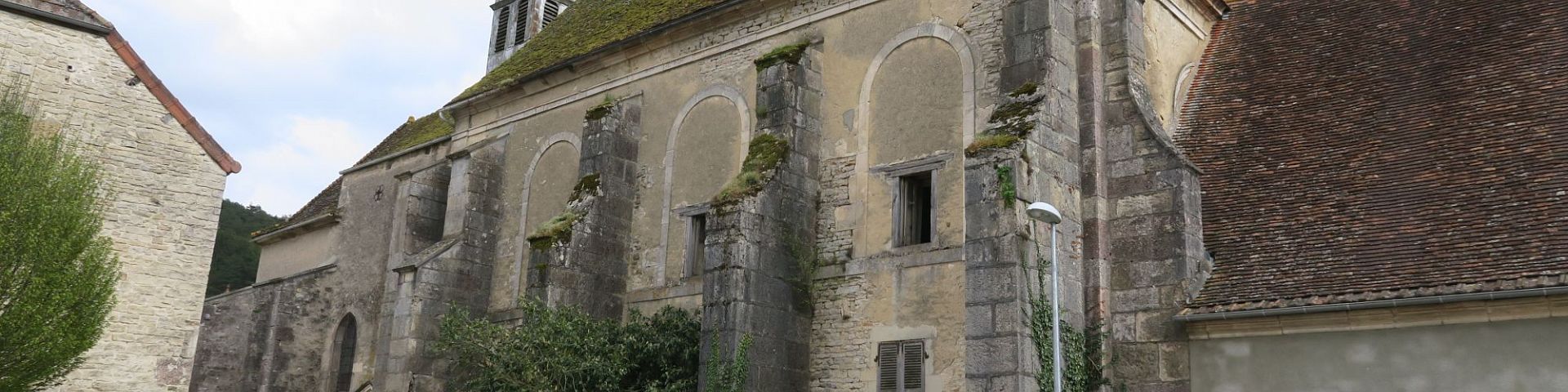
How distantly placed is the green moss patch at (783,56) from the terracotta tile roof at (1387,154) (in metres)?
4.91

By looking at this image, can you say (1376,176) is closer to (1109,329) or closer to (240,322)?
(1109,329)

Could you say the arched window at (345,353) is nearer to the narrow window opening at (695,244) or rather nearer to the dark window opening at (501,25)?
the dark window opening at (501,25)

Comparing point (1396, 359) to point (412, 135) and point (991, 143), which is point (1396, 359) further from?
point (412, 135)

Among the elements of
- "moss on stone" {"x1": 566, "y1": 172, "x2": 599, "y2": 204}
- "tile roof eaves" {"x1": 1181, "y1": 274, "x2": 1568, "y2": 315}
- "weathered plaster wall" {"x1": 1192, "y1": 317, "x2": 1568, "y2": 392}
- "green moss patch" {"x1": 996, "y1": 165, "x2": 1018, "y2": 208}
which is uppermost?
"moss on stone" {"x1": 566, "y1": 172, "x2": 599, "y2": 204}

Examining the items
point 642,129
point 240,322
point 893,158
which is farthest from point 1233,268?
point 240,322

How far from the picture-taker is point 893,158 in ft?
51.3

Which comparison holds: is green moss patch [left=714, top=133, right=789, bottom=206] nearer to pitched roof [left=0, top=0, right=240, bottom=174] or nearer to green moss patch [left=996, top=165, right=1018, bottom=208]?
green moss patch [left=996, top=165, right=1018, bottom=208]

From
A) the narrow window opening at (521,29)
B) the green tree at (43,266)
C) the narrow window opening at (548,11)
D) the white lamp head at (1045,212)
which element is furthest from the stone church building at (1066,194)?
the narrow window opening at (521,29)

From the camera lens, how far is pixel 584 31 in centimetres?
2330

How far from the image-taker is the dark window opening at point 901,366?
47.4ft

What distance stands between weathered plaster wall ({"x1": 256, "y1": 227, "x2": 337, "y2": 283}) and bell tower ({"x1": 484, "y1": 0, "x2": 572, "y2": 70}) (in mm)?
5613

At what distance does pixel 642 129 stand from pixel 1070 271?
Result: 801 centimetres

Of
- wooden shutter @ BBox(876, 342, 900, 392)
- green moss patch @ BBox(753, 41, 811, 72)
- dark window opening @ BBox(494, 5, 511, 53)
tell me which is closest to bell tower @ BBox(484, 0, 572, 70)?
dark window opening @ BBox(494, 5, 511, 53)

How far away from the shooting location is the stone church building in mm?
12344
